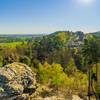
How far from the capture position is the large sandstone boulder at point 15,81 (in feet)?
123

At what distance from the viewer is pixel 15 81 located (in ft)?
128

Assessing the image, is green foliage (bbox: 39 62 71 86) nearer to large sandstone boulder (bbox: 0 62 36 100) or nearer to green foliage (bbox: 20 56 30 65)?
large sandstone boulder (bbox: 0 62 36 100)

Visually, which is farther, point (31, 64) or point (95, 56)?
point (31, 64)

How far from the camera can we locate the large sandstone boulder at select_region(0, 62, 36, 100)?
1476 inches

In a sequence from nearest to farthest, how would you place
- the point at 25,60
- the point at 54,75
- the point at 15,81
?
the point at 15,81, the point at 54,75, the point at 25,60

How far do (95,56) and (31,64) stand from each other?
26879mm

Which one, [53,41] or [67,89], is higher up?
[53,41]

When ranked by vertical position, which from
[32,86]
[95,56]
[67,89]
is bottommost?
[67,89]

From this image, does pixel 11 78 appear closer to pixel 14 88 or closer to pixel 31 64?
pixel 14 88

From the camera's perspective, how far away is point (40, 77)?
183 feet

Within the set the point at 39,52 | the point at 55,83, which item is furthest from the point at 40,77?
the point at 39,52

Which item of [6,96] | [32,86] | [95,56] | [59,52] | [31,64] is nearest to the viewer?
[6,96]

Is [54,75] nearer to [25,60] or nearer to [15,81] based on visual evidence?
[15,81]

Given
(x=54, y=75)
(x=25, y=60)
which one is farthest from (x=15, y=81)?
(x=25, y=60)
